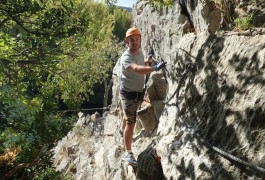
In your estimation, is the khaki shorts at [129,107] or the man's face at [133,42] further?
the khaki shorts at [129,107]

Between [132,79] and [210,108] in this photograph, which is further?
[132,79]

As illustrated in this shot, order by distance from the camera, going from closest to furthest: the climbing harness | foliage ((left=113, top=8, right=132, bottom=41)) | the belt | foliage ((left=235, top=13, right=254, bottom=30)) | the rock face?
the climbing harness < the rock face < foliage ((left=235, top=13, right=254, bottom=30)) < the belt < foliage ((left=113, top=8, right=132, bottom=41))

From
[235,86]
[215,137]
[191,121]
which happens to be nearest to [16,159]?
[191,121]

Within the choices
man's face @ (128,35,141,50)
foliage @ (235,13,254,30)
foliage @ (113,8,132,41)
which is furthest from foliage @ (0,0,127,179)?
foliage @ (113,8,132,41)

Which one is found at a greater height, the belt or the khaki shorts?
the belt

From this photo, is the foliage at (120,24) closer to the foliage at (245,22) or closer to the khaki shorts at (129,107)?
the khaki shorts at (129,107)

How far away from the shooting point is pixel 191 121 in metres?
4.99

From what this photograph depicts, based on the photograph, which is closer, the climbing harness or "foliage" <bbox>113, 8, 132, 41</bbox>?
the climbing harness

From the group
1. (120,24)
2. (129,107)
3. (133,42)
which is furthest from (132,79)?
(120,24)

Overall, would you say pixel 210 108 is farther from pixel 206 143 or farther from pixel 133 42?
pixel 133 42

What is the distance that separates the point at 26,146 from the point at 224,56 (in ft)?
15.8

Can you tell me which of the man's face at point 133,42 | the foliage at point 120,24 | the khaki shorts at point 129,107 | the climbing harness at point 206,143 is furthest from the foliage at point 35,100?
the foliage at point 120,24

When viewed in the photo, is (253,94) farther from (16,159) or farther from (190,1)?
(16,159)

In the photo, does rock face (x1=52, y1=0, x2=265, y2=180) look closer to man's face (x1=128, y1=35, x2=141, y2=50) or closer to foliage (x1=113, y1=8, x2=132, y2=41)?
man's face (x1=128, y1=35, x2=141, y2=50)
